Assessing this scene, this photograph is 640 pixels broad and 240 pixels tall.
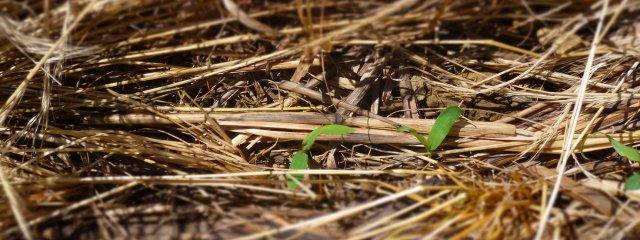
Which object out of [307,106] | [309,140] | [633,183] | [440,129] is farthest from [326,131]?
[633,183]

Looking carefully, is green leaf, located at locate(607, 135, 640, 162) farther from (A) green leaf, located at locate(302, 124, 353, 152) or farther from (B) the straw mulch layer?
(A) green leaf, located at locate(302, 124, 353, 152)

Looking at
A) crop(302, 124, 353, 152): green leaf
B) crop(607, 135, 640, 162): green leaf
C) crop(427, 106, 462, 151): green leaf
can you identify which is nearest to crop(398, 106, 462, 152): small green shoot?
crop(427, 106, 462, 151): green leaf

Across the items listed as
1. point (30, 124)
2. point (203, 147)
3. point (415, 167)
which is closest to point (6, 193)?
point (30, 124)

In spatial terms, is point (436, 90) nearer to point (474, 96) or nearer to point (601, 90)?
point (474, 96)

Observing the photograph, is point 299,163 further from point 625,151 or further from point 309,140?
point 625,151

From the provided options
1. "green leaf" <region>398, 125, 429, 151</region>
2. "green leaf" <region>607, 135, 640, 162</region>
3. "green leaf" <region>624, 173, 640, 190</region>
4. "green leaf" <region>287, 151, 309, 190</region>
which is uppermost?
"green leaf" <region>398, 125, 429, 151</region>

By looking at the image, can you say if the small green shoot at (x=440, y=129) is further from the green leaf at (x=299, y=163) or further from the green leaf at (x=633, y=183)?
the green leaf at (x=633, y=183)
